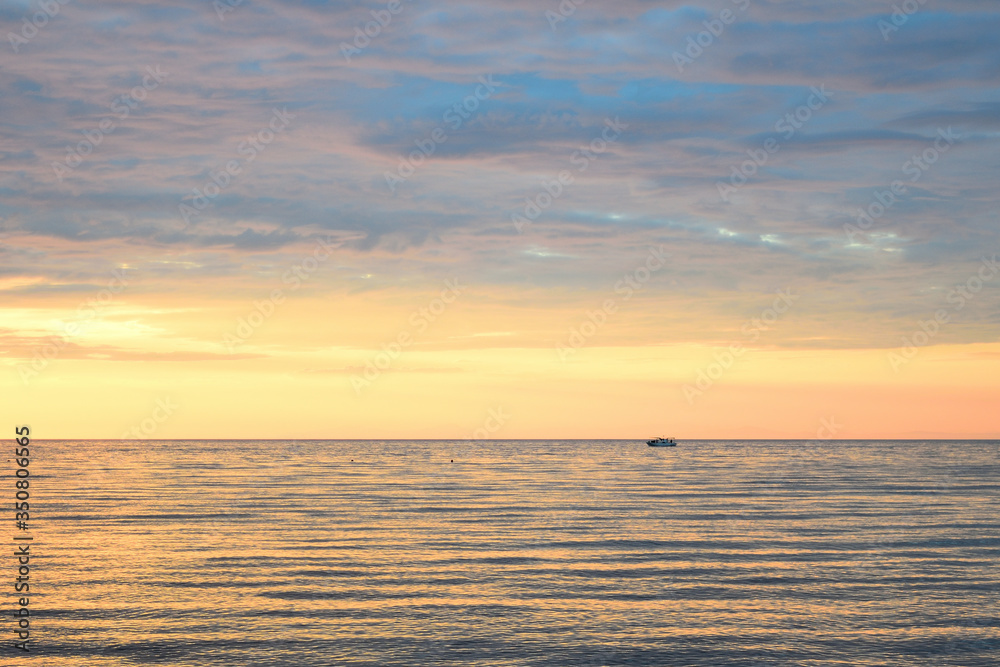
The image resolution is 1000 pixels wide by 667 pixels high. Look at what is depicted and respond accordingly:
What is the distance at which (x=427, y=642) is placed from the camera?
28312 millimetres

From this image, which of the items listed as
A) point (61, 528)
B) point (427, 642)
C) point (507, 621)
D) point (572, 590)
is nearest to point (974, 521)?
point (572, 590)

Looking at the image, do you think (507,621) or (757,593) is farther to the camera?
(757,593)

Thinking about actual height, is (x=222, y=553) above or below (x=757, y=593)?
above

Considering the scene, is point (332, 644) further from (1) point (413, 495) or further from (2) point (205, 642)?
(1) point (413, 495)

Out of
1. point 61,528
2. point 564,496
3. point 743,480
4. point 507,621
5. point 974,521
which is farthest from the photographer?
point 743,480

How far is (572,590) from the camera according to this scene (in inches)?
1420

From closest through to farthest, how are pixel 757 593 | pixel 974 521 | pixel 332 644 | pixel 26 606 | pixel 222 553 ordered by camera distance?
pixel 332 644, pixel 26 606, pixel 757 593, pixel 222 553, pixel 974 521

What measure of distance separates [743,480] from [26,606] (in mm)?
95394

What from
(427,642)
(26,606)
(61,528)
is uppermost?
(61,528)

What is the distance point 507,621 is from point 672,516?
35.9 m

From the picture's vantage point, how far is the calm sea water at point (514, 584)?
91.1ft

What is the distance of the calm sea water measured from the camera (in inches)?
1094

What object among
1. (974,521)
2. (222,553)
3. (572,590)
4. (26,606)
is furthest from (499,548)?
(974,521)

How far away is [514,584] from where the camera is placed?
3703cm
